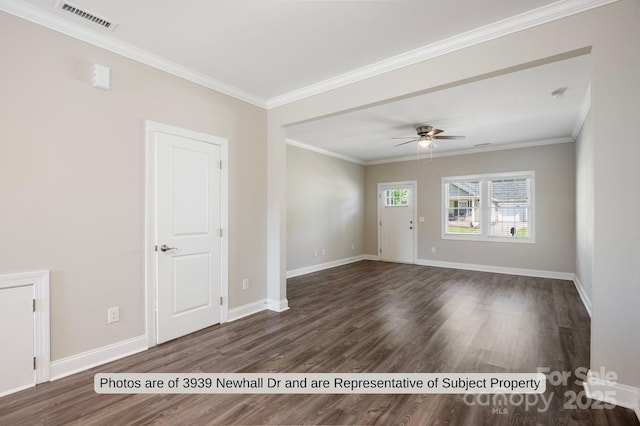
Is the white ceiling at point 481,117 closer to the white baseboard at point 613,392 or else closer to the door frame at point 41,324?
the white baseboard at point 613,392

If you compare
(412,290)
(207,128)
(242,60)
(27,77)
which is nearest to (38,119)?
(27,77)

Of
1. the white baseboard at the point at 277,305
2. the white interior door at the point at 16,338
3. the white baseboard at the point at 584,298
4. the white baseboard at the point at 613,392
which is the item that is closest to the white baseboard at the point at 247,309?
the white baseboard at the point at 277,305

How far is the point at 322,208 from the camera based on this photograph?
23.0ft

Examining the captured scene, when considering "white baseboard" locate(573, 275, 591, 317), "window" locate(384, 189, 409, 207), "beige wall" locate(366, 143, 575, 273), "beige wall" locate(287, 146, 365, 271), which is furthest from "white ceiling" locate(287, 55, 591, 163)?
"white baseboard" locate(573, 275, 591, 317)

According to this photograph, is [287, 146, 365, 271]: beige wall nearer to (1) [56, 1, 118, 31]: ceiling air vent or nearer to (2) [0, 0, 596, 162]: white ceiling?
(2) [0, 0, 596, 162]: white ceiling

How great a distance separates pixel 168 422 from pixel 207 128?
9.22 feet

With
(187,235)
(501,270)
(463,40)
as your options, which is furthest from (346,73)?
(501,270)

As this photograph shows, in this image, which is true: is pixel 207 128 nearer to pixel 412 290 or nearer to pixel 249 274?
pixel 249 274

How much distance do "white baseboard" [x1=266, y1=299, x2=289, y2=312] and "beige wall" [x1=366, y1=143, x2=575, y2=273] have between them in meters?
4.67

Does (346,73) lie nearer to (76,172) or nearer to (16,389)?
(76,172)

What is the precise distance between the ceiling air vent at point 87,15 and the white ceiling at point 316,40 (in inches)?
1.8

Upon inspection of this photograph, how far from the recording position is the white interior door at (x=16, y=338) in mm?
2143

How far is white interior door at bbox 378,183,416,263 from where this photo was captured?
779 cm

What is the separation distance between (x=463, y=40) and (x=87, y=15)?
3108 mm
